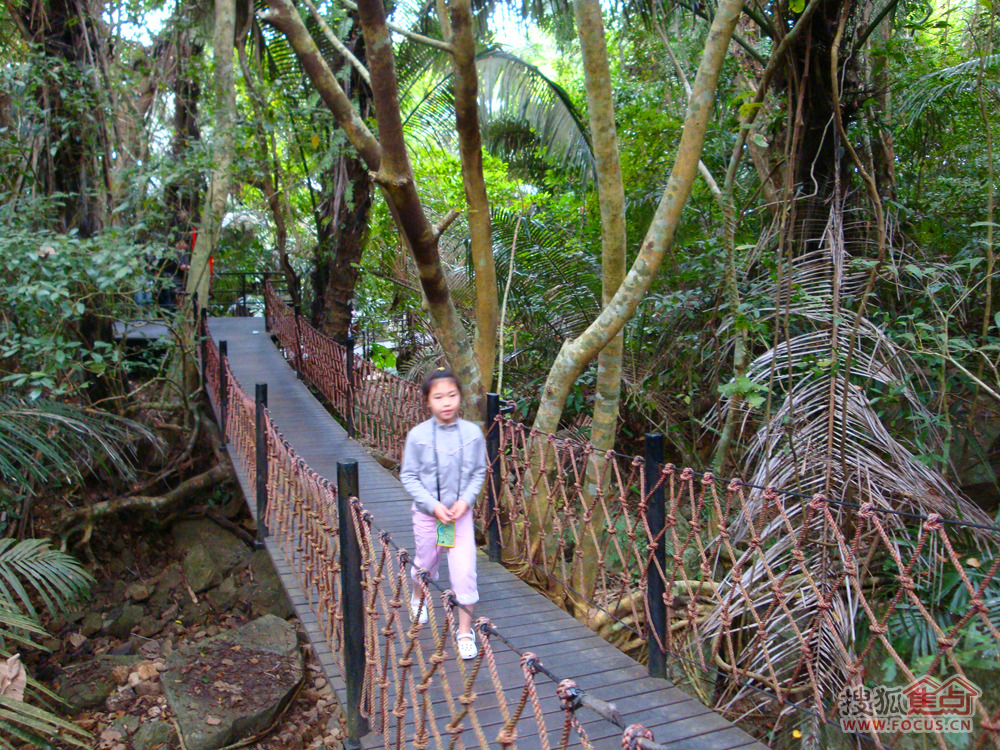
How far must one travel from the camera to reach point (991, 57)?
14.9ft

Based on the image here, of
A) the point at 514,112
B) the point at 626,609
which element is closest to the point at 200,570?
the point at 626,609

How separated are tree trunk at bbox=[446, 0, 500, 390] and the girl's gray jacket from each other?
2033mm

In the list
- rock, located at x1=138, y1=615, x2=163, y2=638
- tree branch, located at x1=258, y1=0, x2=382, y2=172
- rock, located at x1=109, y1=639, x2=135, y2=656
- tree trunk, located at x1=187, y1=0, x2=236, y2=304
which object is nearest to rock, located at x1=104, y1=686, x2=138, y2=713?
rock, located at x1=109, y1=639, x2=135, y2=656

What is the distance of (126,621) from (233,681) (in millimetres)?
2249

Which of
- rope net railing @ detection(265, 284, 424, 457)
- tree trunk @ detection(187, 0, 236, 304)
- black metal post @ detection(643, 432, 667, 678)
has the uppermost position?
tree trunk @ detection(187, 0, 236, 304)

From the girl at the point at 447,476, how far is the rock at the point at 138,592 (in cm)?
577

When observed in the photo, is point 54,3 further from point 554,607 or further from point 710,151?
point 554,607

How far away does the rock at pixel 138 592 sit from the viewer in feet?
25.5

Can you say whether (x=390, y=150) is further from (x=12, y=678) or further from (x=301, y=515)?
(x=12, y=678)

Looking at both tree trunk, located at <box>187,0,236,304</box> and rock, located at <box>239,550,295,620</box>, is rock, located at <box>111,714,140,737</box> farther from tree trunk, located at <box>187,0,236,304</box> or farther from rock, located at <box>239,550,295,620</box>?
tree trunk, located at <box>187,0,236,304</box>

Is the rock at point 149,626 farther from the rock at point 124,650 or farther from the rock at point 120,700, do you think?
the rock at point 120,700

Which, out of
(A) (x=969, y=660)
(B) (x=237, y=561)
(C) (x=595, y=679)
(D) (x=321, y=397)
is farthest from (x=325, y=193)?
(A) (x=969, y=660)

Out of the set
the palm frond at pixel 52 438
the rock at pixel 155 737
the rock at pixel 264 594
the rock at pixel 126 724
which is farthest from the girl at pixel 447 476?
the rock at pixel 264 594

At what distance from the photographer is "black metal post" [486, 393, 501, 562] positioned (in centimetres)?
450
